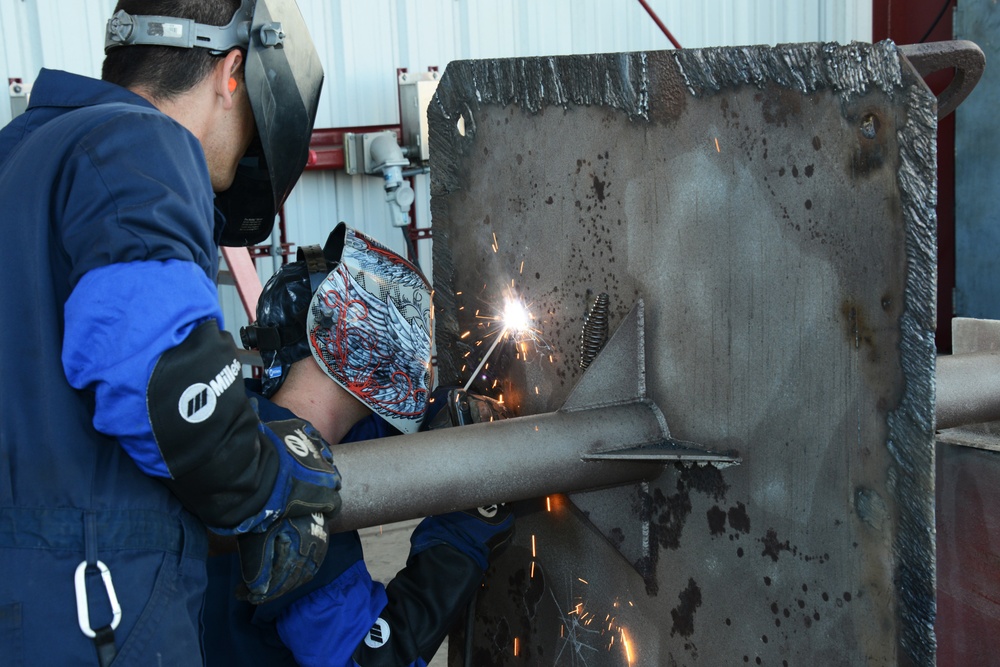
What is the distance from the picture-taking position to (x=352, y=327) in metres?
2.01

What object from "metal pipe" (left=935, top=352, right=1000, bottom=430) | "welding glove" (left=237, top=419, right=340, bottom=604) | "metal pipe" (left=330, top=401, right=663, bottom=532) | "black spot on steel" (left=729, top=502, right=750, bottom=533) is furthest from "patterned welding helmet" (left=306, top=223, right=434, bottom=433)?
"metal pipe" (left=935, top=352, right=1000, bottom=430)

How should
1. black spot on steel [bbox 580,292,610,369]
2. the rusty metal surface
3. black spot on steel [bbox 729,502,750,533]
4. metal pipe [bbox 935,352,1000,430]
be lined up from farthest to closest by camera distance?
metal pipe [bbox 935,352,1000,430]
black spot on steel [bbox 580,292,610,369]
black spot on steel [bbox 729,502,750,533]
the rusty metal surface

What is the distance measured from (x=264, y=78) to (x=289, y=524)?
748mm

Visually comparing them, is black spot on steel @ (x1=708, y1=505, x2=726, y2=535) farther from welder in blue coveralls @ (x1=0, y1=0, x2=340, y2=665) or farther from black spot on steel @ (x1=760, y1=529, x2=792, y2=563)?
welder in blue coveralls @ (x1=0, y1=0, x2=340, y2=665)

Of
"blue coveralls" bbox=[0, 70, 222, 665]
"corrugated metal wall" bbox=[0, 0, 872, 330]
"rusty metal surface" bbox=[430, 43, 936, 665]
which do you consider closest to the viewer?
"blue coveralls" bbox=[0, 70, 222, 665]

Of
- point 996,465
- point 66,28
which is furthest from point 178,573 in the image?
point 66,28

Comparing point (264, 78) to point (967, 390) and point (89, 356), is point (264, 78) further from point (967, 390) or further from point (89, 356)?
point (967, 390)

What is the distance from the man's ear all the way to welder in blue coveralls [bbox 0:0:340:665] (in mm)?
185

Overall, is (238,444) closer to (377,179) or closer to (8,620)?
(8,620)

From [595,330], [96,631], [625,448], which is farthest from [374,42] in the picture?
[96,631]

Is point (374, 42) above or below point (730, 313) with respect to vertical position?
above

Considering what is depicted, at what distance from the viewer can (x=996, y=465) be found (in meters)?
2.85

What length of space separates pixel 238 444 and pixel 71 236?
348 mm

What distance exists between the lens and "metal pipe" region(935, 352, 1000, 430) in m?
2.10
